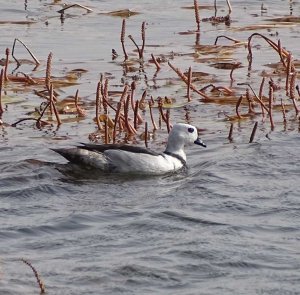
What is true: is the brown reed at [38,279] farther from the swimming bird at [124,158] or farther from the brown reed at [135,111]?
the brown reed at [135,111]

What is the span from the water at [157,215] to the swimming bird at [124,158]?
129 mm

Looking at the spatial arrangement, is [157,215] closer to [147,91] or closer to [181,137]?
[181,137]

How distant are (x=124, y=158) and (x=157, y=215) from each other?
1.92 metres

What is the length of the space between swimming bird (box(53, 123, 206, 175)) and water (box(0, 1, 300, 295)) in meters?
0.13

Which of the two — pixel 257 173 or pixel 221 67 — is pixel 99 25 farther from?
pixel 257 173

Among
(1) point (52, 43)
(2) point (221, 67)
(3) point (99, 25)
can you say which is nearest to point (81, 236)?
(2) point (221, 67)

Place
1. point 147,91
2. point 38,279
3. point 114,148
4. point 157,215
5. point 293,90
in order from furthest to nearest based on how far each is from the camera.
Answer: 1. point 147,91
2. point 293,90
3. point 114,148
4. point 157,215
5. point 38,279

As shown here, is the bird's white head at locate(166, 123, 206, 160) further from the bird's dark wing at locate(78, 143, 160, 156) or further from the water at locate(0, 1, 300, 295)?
the bird's dark wing at locate(78, 143, 160, 156)

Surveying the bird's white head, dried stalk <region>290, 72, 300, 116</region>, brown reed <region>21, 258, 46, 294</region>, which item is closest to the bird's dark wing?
the bird's white head

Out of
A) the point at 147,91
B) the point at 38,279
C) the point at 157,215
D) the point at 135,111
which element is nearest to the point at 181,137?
the point at 135,111

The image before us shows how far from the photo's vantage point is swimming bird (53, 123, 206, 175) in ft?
46.8

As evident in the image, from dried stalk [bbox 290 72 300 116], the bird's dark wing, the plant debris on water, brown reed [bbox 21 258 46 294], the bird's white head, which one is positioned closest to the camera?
brown reed [bbox 21 258 46 294]

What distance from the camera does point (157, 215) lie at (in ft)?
41.1

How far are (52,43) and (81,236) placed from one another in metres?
9.47
